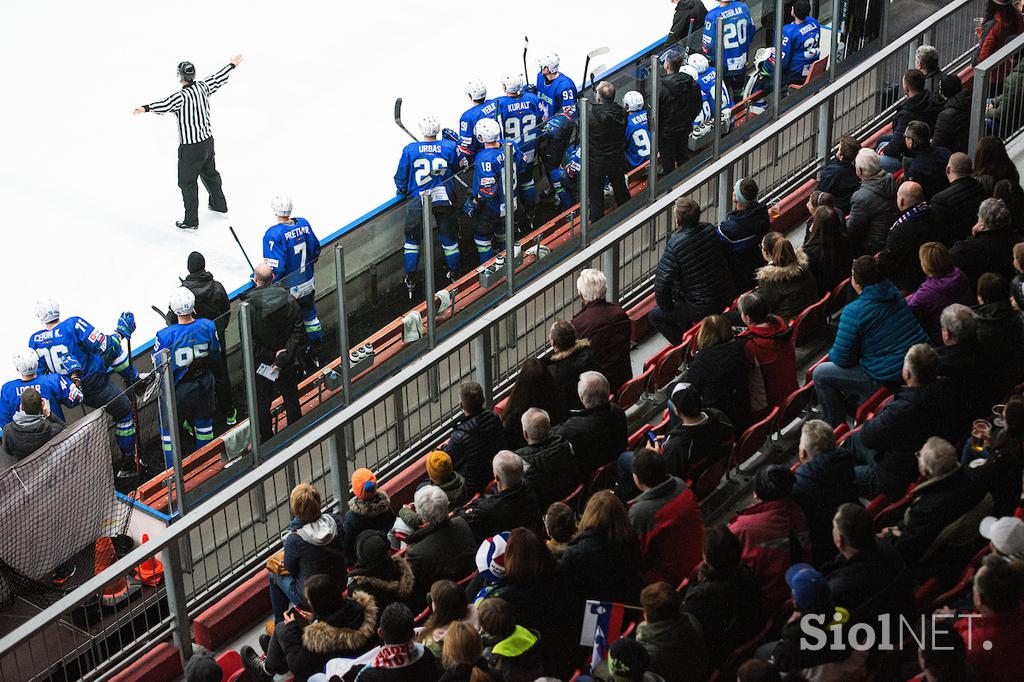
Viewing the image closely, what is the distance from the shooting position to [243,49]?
41.9 ft

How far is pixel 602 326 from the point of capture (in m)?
6.59

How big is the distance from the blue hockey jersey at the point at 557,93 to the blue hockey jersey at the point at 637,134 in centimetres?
122

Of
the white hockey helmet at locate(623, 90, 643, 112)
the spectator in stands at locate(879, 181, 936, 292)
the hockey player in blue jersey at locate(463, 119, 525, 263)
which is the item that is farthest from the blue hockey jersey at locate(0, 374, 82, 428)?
the spectator in stands at locate(879, 181, 936, 292)

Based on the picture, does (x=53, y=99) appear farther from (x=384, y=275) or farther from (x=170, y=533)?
(x=170, y=533)

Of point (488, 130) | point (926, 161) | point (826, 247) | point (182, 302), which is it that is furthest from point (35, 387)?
point (926, 161)

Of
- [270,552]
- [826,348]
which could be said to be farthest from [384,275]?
[826,348]

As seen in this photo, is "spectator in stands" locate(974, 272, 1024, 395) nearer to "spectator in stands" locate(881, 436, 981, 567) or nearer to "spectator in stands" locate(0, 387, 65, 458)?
"spectator in stands" locate(881, 436, 981, 567)

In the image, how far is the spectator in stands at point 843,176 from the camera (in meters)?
7.41

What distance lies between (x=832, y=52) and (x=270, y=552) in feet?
17.4

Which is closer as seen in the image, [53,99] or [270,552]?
[270,552]

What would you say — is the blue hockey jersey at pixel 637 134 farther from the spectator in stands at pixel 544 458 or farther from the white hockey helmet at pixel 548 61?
the spectator in stands at pixel 544 458

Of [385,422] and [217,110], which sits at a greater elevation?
[385,422]

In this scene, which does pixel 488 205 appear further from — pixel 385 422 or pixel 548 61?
pixel 548 61

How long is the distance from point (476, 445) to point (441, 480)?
0.41m
